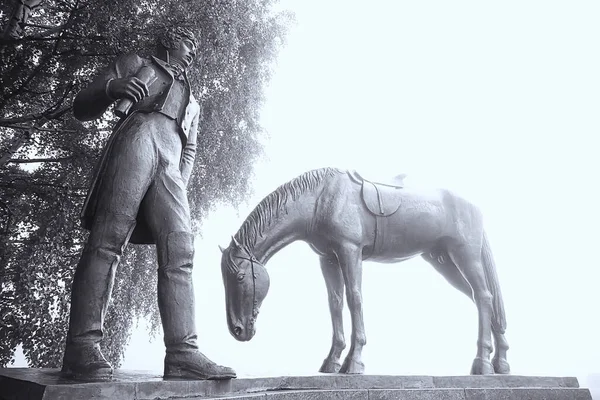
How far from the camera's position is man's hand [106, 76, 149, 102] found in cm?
321

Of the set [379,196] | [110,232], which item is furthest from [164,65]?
[379,196]

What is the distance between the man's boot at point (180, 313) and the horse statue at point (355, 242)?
3.99 ft

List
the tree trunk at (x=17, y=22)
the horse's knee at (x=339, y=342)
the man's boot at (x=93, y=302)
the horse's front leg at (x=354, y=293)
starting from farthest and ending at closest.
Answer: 1. the tree trunk at (x=17, y=22)
2. the horse's knee at (x=339, y=342)
3. the horse's front leg at (x=354, y=293)
4. the man's boot at (x=93, y=302)

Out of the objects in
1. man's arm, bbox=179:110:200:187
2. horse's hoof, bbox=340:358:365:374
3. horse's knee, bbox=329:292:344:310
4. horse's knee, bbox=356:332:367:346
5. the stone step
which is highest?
man's arm, bbox=179:110:200:187

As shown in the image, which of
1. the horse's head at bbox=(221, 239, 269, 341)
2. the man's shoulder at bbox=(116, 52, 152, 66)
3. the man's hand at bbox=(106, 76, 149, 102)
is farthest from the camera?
the horse's head at bbox=(221, 239, 269, 341)

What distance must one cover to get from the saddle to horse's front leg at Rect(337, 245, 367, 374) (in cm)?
51

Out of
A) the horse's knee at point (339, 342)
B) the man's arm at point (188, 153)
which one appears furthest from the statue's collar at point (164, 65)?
the horse's knee at point (339, 342)

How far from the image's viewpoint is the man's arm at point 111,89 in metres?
3.22

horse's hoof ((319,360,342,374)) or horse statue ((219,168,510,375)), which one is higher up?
horse statue ((219,168,510,375))

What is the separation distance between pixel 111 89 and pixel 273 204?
186cm

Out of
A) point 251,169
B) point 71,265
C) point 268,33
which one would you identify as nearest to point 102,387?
point 71,265

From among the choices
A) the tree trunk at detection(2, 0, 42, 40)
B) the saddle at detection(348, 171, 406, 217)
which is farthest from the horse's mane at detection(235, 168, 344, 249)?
the tree trunk at detection(2, 0, 42, 40)

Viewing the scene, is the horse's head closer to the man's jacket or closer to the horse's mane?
the horse's mane

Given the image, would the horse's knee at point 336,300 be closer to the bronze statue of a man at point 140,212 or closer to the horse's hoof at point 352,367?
the horse's hoof at point 352,367
